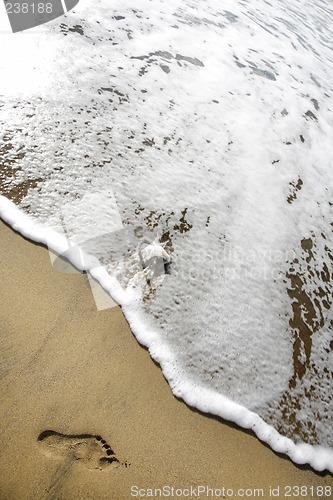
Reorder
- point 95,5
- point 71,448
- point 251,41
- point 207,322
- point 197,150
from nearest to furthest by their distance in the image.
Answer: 1. point 71,448
2. point 207,322
3. point 197,150
4. point 95,5
5. point 251,41

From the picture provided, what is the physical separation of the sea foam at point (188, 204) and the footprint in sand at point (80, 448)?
0.45 meters

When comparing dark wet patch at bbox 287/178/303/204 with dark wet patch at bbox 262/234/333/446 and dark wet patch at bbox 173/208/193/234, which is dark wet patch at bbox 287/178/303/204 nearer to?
dark wet patch at bbox 262/234/333/446

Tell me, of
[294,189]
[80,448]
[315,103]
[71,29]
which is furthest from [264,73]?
[80,448]

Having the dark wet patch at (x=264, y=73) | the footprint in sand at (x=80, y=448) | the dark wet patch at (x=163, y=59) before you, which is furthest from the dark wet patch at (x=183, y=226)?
the dark wet patch at (x=264, y=73)

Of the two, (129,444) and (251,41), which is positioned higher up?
(251,41)

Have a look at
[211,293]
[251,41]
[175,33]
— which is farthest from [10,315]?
[251,41]

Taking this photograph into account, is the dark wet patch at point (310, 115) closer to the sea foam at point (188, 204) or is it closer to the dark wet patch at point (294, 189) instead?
the sea foam at point (188, 204)

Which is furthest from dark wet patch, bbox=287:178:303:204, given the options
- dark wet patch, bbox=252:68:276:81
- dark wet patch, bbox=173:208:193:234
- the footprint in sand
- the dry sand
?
the footprint in sand

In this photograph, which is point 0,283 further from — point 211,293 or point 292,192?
point 292,192

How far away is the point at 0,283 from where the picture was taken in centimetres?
172

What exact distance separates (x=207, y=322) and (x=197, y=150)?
1.75 m

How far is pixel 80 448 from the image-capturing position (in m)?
1.40

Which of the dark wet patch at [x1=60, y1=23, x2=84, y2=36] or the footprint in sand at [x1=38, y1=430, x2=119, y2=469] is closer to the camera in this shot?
the footprint in sand at [x1=38, y1=430, x2=119, y2=469]

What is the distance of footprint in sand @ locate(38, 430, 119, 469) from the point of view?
1.37 metres
